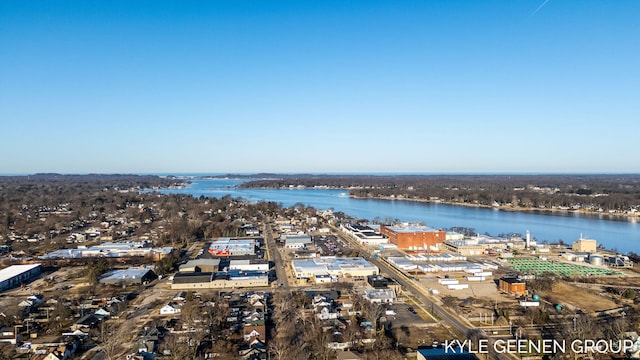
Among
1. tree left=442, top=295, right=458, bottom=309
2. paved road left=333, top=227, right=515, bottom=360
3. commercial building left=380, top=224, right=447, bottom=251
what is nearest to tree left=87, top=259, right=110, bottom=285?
paved road left=333, top=227, right=515, bottom=360

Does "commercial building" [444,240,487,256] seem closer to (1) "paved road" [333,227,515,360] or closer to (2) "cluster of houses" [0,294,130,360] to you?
(1) "paved road" [333,227,515,360]

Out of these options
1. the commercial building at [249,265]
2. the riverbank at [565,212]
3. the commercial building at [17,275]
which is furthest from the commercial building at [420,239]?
the riverbank at [565,212]

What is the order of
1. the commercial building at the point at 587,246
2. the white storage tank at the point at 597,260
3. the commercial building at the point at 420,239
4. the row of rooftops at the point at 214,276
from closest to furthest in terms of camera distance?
the row of rooftops at the point at 214,276
the white storage tank at the point at 597,260
the commercial building at the point at 587,246
the commercial building at the point at 420,239

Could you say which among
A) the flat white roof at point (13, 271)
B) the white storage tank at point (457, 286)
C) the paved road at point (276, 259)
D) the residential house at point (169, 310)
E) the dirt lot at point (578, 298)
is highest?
the flat white roof at point (13, 271)

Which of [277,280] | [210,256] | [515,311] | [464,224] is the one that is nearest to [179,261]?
[210,256]

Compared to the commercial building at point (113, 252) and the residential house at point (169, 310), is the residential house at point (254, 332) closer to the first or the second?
the residential house at point (169, 310)

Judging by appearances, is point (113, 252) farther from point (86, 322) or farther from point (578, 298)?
point (578, 298)
